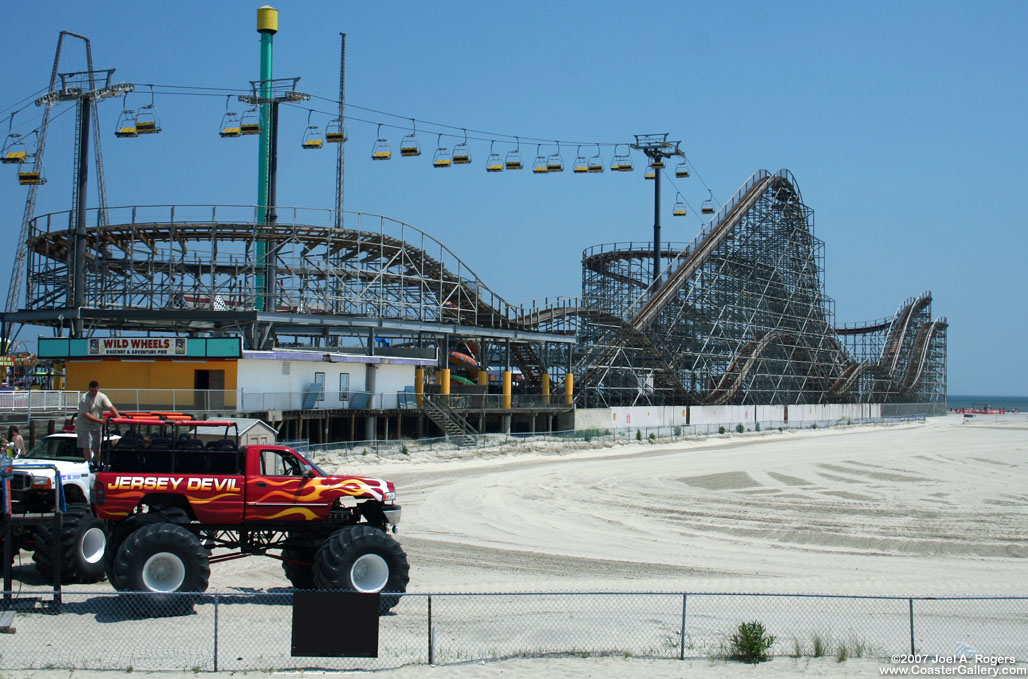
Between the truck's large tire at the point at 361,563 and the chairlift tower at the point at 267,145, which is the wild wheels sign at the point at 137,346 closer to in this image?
the chairlift tower at the point at 267,145

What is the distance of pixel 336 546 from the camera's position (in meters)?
12.4

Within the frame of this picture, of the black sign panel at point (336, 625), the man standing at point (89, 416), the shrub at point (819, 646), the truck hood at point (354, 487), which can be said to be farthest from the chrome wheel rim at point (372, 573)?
the shrub at point (819, 646)

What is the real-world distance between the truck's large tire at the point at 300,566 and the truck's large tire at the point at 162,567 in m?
1.51

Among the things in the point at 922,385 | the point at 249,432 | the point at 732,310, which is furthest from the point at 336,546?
the point at 922,385

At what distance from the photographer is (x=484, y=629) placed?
12.5 meters

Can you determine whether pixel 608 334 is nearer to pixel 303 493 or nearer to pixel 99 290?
pixel 99 290

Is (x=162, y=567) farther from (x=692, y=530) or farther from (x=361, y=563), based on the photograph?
(x=692, y=530)

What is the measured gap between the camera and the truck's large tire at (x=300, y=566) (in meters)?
13.6

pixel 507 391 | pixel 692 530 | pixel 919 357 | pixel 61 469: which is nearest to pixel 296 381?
pixel 507 391

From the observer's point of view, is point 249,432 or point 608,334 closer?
point 249,432

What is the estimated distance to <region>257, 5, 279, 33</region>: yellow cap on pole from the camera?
184 ft

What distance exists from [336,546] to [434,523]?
9515 millimetres

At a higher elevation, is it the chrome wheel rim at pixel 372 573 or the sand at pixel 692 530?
the chrome wheel rim at pixel 372 573

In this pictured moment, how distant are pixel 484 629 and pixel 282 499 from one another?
3213 millimetres
